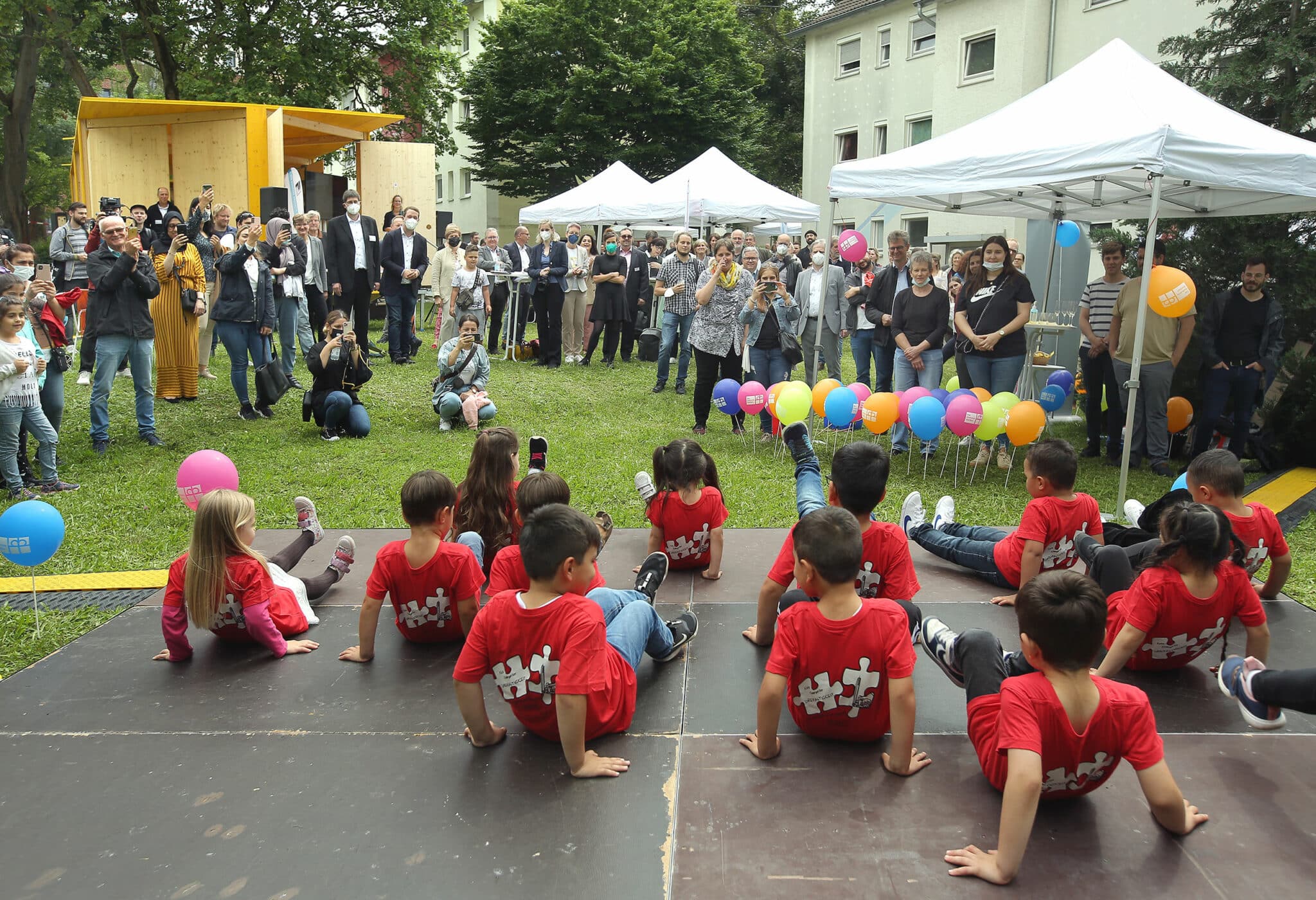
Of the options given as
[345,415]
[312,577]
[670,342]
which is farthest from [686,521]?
[670,342]

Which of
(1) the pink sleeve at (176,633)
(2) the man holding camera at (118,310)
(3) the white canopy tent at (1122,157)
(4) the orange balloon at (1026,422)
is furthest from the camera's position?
(2) the man holding camera at (118,310)

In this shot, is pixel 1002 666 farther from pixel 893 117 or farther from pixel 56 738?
pixel 893 117

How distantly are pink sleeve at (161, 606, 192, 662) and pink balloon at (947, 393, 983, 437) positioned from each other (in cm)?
583

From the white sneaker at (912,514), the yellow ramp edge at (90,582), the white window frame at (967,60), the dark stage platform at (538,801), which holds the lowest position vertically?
the yellow ramp edge at (90,582)

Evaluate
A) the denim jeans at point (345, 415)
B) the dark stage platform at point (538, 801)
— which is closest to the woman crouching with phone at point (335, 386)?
the denim jeans at point (345, 415)

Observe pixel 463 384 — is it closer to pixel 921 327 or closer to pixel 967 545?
pixel 921 327

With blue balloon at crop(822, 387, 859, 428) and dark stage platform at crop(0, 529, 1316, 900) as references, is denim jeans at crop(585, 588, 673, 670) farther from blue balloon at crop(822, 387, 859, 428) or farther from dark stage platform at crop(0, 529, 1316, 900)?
blue balloon at crop(822, 387, 859, 428)

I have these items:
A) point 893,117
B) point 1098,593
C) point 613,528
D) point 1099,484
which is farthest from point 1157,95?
point 893,117

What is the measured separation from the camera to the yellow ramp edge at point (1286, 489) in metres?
7.64

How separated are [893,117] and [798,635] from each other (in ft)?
96.4

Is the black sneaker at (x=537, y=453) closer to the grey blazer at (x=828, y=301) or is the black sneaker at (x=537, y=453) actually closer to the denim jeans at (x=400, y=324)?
the grey blazer at (x=828, y=301)

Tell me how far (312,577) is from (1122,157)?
20.2 feet

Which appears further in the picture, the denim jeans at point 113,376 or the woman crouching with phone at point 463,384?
the woman crouching with phone at point 463,384

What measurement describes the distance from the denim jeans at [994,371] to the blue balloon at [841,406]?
131 centimetres
